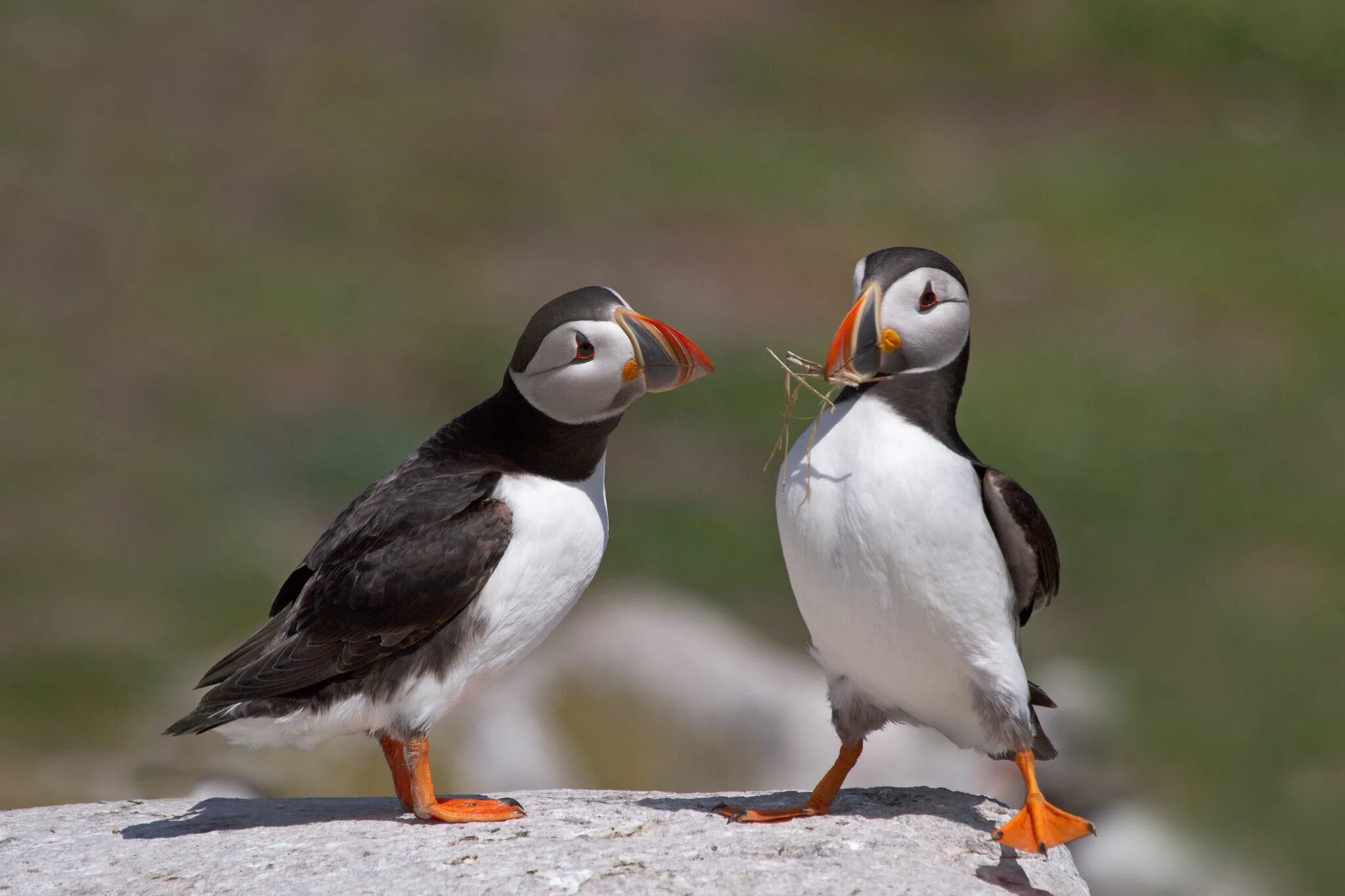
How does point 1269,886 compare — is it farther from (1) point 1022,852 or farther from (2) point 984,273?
(2) point 984,273

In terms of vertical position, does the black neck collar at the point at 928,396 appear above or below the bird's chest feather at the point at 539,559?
above

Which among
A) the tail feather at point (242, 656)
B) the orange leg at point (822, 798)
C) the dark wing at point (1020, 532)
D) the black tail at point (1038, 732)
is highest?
the dark wing at point (1020, 532)

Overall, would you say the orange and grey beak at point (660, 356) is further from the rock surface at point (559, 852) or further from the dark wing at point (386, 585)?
the rock surface at point (559, 852)

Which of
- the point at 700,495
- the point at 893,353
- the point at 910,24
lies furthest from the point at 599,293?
the point at 910,24

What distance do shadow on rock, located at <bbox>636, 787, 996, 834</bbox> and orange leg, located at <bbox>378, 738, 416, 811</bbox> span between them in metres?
0.80

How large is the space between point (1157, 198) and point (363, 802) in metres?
15.6

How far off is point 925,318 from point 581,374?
1164 mm

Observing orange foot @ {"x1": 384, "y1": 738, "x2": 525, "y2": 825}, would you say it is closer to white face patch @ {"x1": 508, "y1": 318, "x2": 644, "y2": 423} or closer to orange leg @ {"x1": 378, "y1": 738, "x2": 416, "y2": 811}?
orange leg @ {"x1": 378, "y1": 738, "x2": 416, "y2": 811}

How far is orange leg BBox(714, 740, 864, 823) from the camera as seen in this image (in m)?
5.39

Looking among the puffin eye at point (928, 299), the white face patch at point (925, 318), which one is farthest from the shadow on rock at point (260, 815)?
the puffin eye at point (928, 299)

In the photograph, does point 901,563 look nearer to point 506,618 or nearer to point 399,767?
point 506,618

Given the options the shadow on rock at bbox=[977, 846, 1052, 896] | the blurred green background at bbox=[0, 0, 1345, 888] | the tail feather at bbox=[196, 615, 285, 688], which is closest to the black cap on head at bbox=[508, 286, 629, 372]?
the tail feather at bbox=[196, 615, 285, 688]

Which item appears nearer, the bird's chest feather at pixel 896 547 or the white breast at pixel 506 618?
the bird's chest feather at pixel 896 547

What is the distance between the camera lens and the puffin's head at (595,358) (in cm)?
545
